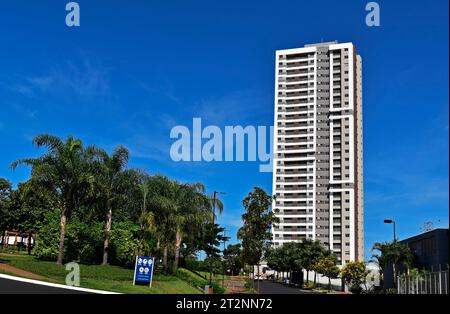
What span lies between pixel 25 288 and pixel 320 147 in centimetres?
10439

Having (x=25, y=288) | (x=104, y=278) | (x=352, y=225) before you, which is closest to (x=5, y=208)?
(x=104, y=278)

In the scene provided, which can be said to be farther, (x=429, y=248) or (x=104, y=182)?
(x=429, y=248)

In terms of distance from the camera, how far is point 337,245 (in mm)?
113625

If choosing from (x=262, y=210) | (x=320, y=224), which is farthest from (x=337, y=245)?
(x=262, y=210)

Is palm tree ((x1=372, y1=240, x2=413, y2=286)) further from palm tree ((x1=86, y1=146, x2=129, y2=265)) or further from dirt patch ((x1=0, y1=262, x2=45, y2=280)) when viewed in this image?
dirt patch ((x1=0, y1=262, x2=45, y2=280))

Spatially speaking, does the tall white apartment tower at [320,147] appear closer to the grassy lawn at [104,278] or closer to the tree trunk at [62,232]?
the grassy lawn at [104,278]

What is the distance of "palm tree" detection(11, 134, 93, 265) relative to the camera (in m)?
33.9

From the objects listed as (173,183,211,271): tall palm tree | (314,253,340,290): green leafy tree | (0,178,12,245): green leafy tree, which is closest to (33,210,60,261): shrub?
(173,183,211,271): tall palm tree

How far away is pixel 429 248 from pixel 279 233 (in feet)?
229

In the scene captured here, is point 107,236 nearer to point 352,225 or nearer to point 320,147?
point 352,225

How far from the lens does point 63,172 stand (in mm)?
34250

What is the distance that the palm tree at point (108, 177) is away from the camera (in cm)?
3712
